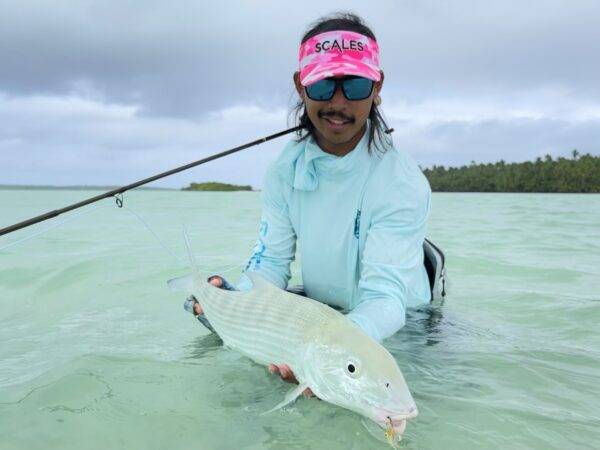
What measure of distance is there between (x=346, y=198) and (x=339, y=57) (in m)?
0.73

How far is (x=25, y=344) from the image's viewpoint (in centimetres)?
330

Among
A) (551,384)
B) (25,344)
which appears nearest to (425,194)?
(551,384)

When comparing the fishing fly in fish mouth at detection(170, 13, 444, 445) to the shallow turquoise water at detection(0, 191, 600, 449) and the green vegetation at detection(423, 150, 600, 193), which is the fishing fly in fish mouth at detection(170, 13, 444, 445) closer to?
the shallow turquoise water at detection(0, 191, 600, 449)

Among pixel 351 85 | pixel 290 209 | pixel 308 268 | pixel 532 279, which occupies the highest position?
pixel 351 85

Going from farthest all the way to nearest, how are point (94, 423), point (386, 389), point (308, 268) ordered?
point (308, 268), point (94, 423), point (386, 389)

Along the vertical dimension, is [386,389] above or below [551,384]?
above

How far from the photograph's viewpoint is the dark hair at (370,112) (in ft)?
8.63

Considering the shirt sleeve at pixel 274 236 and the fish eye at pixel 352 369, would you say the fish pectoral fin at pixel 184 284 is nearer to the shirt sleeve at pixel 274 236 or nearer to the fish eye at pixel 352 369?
the shirt sleeve at pixel 274 236

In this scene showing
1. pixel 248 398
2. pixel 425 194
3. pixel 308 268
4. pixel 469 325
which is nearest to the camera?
pixel 248 398

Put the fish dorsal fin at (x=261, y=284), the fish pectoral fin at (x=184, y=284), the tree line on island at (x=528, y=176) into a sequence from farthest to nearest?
the tree line on island at (x=528, y=176) → the fish pectoral fin at (x=184, y=284) → the fish dorsal fin at (x=261, y=284)

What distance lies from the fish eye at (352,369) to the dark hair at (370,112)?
54.4 inches

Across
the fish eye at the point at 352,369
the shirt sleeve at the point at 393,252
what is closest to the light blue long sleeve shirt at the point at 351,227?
the shirt sleeve at the point at 393,252

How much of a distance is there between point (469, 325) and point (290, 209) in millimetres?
1412

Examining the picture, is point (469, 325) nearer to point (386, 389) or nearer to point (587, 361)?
point (587, 361)
